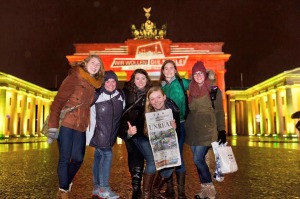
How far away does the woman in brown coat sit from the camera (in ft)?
14.4

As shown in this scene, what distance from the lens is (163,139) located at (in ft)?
14.3

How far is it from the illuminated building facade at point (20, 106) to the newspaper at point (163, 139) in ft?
129

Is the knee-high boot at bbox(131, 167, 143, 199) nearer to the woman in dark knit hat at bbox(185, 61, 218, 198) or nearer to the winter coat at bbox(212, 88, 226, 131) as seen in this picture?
the woman in dark knit hat at bbox(185, 61, 218, 198)

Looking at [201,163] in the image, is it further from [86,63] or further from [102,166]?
[86,63]

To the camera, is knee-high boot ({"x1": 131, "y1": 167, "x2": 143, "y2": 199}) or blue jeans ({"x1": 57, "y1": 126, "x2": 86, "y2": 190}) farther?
knee-high boot ({"x1": 131, "y1": 167, "x2": 143, "y2": 199})

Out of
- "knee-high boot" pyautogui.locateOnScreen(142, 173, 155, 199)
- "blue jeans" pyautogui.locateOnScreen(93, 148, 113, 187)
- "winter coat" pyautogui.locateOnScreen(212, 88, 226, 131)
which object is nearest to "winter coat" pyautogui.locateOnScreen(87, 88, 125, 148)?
"blue jeans" pyautogui.locateOnScreen(93, 148, 113, 187)

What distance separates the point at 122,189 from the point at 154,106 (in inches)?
70.9

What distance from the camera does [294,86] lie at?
39062 mm

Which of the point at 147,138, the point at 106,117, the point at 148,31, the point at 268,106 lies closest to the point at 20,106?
the point at 148,31

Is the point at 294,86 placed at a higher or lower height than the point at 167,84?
higher

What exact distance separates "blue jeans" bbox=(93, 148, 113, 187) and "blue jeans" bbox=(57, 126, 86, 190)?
1.58 ft

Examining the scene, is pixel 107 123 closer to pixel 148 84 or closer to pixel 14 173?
pixel 148 84

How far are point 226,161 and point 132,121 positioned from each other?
1376 mm

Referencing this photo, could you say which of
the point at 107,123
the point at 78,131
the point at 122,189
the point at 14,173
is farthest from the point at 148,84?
the point at 14,173
